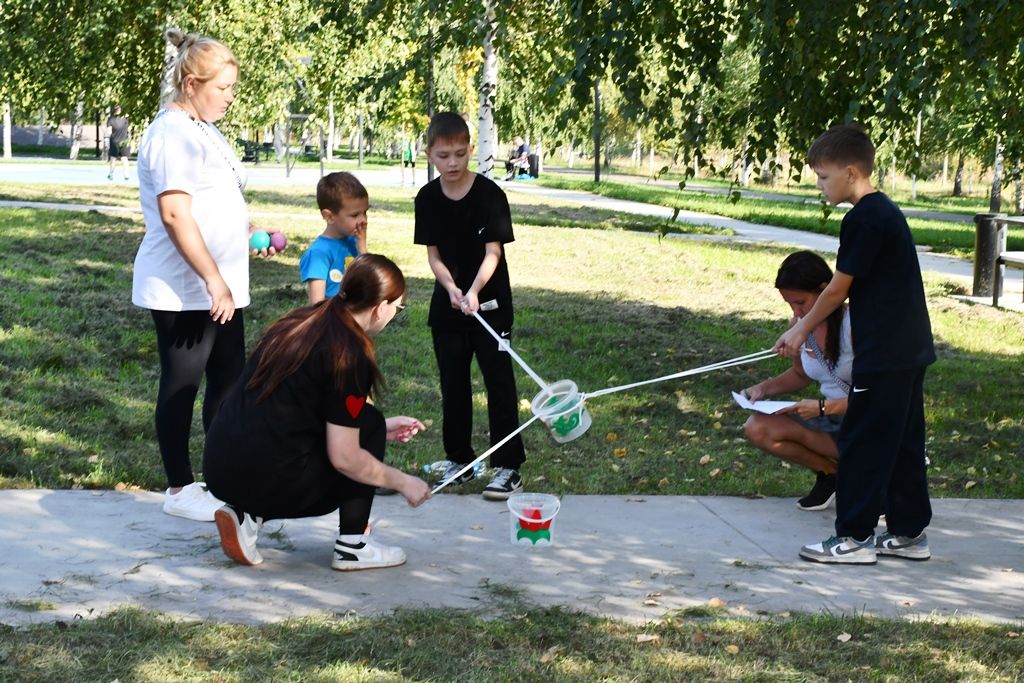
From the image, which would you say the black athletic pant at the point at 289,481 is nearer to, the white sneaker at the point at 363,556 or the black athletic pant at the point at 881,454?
the white sneaker at the point at 363,556

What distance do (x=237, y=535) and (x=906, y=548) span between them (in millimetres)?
2517

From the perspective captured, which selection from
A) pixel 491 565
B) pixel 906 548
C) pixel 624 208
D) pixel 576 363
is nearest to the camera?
pixel 491 565

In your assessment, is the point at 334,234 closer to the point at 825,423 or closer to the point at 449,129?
the point at 449,129

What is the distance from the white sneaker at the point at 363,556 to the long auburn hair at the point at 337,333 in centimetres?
60

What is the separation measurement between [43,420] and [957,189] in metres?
43.2

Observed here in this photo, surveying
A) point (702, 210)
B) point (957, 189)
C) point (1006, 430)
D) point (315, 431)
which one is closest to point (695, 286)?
point (1006, 430)

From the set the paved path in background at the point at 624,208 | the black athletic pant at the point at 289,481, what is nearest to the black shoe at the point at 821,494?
the black athletic pant at the point at 289,481

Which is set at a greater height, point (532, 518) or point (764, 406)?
point (764, 406)

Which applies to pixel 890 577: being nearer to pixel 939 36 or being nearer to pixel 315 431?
pixel 315 431

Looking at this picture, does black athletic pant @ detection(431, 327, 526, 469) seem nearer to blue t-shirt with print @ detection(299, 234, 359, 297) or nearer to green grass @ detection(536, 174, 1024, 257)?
blue t-shirt with print @ detection(299, 234, 359, 297)

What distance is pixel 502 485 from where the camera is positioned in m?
5.63

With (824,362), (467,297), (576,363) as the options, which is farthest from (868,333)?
(576,363)

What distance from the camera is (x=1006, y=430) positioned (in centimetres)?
737

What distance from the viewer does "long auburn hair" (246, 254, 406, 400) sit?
167 inches
